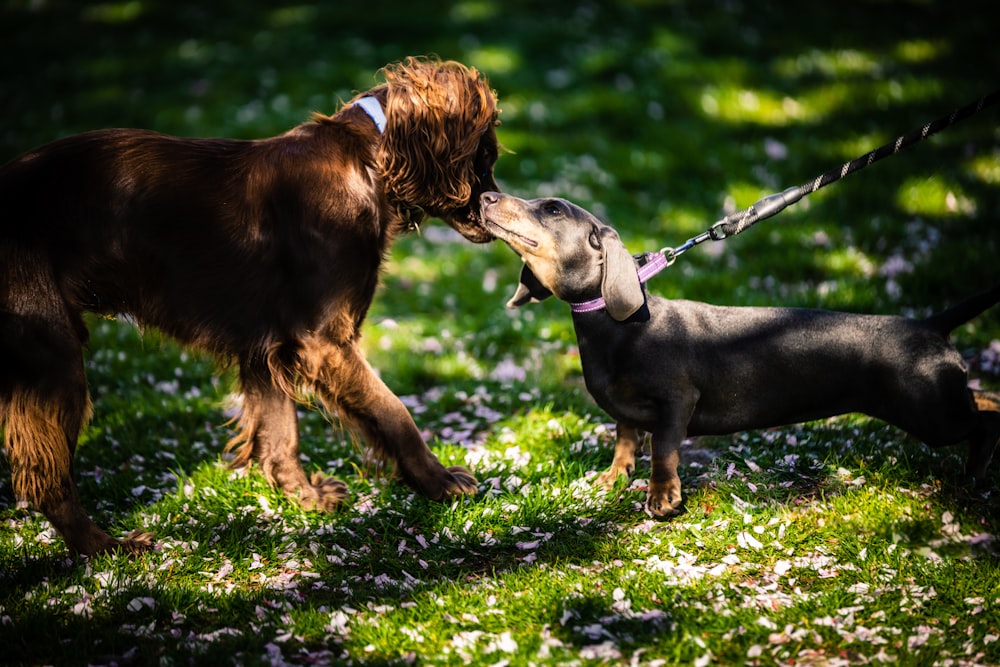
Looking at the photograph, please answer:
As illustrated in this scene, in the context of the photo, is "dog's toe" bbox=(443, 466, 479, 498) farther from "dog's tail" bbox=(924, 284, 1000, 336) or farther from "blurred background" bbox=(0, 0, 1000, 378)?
"dog's tail" bbox=(924, 284, 1000, 336)

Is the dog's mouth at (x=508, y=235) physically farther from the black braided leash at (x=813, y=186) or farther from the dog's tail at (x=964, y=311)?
the dog's tail at (x=964, y=311)

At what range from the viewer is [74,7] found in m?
12.1

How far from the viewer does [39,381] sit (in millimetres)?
3146

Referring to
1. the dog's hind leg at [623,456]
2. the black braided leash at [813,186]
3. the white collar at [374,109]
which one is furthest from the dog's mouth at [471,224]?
the dog's hind leg at [623,456]

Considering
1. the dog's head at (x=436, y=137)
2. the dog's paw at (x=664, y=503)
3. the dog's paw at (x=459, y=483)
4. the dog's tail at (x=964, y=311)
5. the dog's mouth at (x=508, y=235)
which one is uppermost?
the dog's head at (x=436, y=137)

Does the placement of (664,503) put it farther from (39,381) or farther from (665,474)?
(39,381)

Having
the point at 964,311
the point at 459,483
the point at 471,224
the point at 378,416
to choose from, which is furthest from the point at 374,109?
the point at 964,311

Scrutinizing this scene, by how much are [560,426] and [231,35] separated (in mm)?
8770

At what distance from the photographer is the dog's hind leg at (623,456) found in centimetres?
371

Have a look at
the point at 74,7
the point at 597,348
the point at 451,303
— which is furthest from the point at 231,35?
the point at 597,348

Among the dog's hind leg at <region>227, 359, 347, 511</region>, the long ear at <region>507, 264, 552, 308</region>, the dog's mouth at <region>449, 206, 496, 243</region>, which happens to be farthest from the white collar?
the dog's hind leg at <region>227, 359, 347, 511</region>

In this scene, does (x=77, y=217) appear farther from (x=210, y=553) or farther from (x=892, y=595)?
(x=892, y=595)

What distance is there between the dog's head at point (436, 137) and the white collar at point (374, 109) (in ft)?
0.10

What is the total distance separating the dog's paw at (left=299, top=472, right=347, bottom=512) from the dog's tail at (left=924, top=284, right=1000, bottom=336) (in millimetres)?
2528
